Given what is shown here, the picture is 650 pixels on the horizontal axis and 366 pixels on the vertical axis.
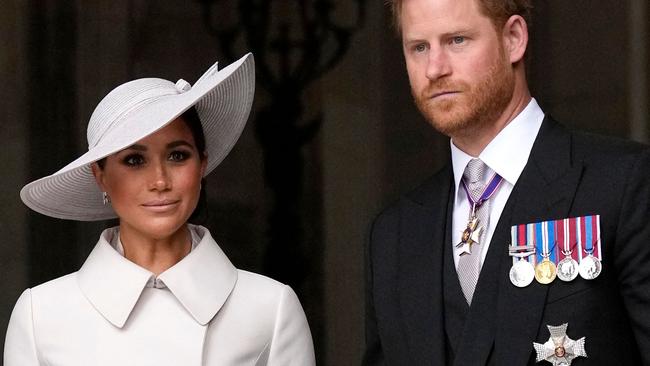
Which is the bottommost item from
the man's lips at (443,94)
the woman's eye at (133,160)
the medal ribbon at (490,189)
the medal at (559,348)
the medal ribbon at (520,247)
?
the medal at (559,348)

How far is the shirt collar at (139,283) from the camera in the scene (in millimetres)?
4152

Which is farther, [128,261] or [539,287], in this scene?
[128,261]

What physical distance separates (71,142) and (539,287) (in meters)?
2.39

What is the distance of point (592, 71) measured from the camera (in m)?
5.64

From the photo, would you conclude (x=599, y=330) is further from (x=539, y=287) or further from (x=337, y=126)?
(x=337, y=126)

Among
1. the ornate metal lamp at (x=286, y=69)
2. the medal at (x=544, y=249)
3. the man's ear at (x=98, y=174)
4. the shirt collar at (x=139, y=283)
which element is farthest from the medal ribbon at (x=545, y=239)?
the ornate metal lamp at (x=286, y=69)

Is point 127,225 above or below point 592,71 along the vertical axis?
below

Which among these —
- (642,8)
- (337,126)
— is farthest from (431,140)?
(642,8)

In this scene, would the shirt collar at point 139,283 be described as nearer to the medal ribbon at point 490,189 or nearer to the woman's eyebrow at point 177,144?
the woman's eyebrow at point 177,144

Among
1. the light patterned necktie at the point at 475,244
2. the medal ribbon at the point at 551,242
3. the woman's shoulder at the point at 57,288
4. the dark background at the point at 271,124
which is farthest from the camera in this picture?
the dark background at the point at 271,124

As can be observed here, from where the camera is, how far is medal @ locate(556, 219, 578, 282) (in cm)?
382

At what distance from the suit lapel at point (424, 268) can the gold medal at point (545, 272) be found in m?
0.28

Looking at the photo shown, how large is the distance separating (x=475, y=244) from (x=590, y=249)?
1.08ft

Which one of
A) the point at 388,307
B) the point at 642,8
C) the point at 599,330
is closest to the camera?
the point at 599,330
